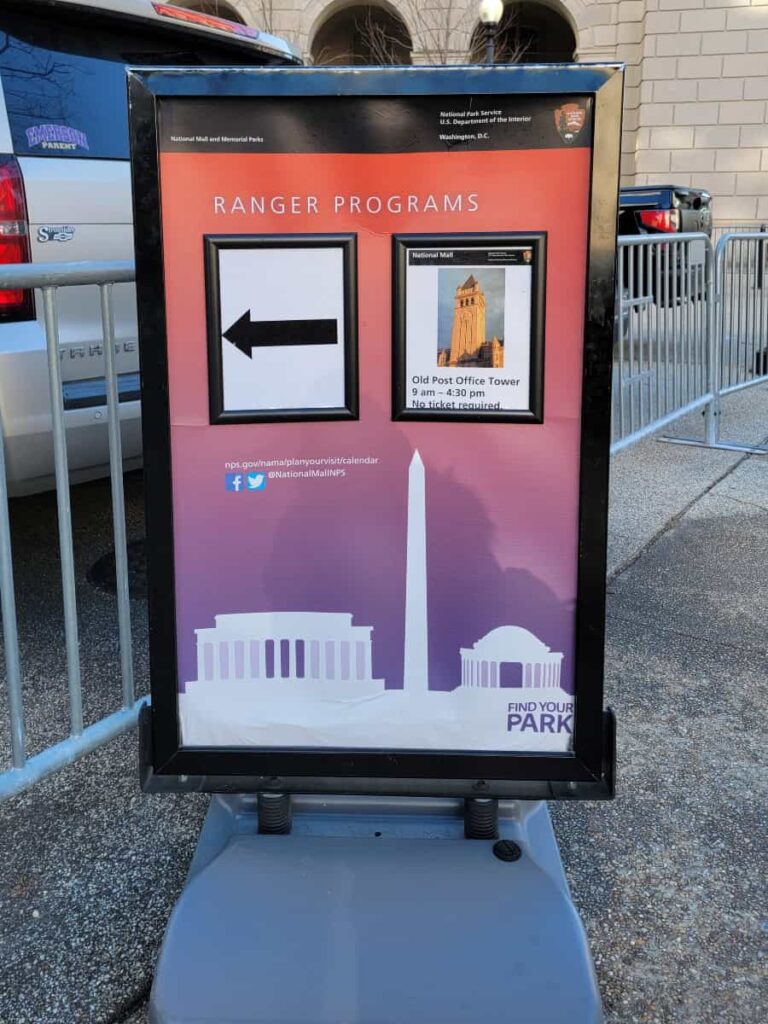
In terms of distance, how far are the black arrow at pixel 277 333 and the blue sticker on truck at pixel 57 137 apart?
1917 mm

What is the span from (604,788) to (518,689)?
0.30 meters

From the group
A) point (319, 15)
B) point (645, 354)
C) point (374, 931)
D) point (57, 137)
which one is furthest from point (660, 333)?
point (319, 15)

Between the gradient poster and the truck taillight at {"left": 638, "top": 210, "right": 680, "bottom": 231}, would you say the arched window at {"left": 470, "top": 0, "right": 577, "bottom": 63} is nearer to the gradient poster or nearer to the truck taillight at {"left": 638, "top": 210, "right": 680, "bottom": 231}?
the truck taillight at {"left": 638, "top": 210, "right": 680, "bottom": 231}

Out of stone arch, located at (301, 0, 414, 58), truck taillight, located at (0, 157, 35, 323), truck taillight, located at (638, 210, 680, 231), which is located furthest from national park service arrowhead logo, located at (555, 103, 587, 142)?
stone arch, located at (301, 0, 414, 58)

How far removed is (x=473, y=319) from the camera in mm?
2000

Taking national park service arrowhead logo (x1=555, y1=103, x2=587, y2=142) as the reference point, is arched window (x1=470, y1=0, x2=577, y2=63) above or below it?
above

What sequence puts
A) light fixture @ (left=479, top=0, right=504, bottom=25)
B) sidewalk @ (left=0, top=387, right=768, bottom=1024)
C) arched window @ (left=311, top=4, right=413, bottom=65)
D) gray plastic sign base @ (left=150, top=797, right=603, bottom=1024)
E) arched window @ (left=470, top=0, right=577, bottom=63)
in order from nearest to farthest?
gray plastic sign base @ (left=150, top=797, right=603, bottom=1024) → sidewalk @ (left=0, top=387, right=768, bottom=1024) → light fixture @ (left=479, top=0, right=504, bottom=25) → arched window @ (left=311, top=4, right=413, bottom=65) → arched window @ (left=470, top=0, right=577, bottom=63)

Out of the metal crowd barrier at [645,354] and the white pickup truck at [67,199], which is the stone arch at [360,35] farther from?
the white pickup truck at [67,199]

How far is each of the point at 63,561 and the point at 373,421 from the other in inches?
46.1

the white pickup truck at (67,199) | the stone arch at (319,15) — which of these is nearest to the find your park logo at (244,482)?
the white pickup truck at (67,199)

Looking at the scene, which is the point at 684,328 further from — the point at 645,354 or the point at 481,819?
the point at 481,819

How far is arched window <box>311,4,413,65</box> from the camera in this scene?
74.1 feet

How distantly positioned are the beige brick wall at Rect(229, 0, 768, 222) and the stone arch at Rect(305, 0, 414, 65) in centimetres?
79

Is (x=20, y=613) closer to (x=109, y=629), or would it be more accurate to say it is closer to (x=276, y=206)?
(x=109, y=629)
